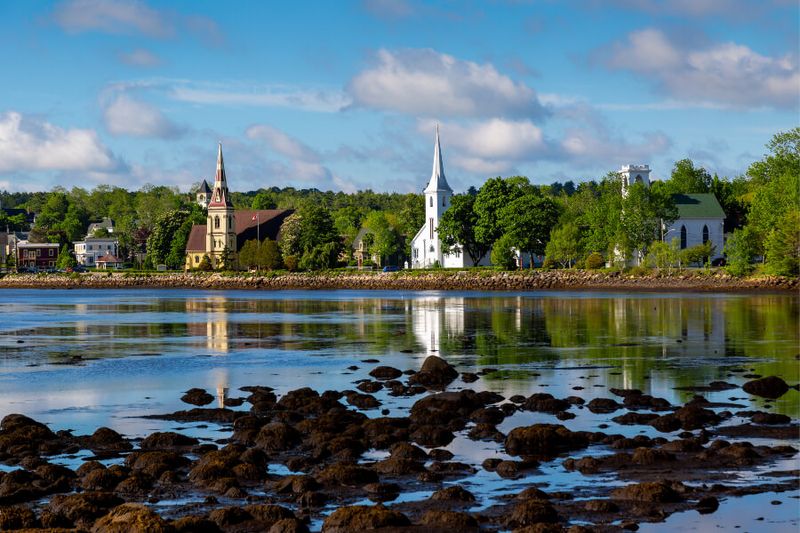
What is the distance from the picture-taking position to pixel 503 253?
133875mm

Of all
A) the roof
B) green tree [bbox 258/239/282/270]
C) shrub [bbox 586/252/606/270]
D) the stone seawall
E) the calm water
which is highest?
the roof

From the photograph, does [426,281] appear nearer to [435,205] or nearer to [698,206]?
[435,205]

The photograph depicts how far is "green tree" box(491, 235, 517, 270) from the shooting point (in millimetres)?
133750

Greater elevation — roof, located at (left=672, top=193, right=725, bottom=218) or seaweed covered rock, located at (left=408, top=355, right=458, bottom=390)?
roof, located at (left=672, top=193, right=725, bottom=218)

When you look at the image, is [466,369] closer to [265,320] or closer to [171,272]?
[265,320]

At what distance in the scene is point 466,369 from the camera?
40.0 m

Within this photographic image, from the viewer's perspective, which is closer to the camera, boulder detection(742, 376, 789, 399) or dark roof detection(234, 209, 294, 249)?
boulder detection(742, 376, 789, 399)

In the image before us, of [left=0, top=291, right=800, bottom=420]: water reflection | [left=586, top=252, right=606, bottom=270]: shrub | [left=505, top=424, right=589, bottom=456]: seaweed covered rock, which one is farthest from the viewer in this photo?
[left=586, top=252, right=606, bottom=270]: shrub

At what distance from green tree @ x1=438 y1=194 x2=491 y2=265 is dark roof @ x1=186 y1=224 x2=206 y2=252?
4950 centimetres

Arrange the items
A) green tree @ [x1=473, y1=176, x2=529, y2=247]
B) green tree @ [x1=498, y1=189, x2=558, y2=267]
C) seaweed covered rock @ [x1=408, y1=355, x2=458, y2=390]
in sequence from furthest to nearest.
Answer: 1. green tree @ [x1=473, y1=176, x2=529, y2=247]
2. green tree @ [x1=498, y1=189, x2=558, y2=267]
3. seaweed covered rock @ [x1=408, y1=355, x2=458, y2=390]

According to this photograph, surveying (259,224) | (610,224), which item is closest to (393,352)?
(610,224)

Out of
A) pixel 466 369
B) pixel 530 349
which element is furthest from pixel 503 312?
pixel 466 369

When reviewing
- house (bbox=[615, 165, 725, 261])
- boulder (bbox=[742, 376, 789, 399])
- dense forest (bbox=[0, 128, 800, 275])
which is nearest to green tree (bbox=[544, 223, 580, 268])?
dense forest (bbox=[0, 128, 800, 275])

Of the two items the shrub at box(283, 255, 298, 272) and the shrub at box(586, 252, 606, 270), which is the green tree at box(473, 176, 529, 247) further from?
the shrub at box(283, 255, 298, 272)
